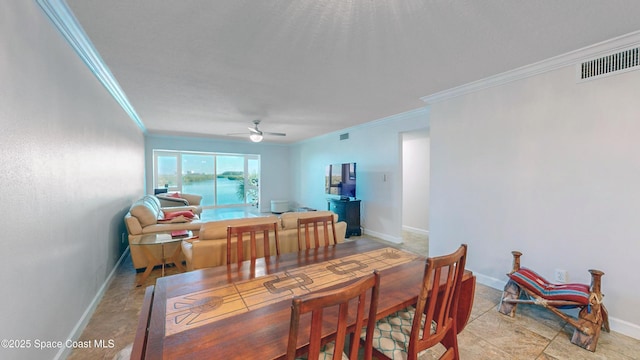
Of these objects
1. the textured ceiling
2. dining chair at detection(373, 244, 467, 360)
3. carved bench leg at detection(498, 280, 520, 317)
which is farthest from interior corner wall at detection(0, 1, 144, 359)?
carved bench leg at detection(498, 280, 520, 317)

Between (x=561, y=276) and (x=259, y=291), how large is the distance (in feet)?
9.68

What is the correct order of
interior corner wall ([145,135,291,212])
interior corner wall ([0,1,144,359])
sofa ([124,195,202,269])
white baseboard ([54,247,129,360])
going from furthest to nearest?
interior corner wall ([145,135,291,212])
sofa ([124,195,202,269])
white baseboard ([54,247,129,360])
interior corner wall ([0,1,144,359])

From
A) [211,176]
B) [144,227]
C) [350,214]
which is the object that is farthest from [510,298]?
[211,176]

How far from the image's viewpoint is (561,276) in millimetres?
2439

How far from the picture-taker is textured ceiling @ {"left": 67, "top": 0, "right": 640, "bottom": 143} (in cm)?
167

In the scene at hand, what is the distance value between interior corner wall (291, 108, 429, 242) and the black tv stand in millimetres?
211

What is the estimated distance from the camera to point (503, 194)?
2.85 m

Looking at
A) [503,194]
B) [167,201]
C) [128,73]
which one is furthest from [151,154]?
[503,194]

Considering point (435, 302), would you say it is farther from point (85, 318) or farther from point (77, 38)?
point (77, 38)

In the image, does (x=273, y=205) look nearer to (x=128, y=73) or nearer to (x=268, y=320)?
(x=128, y=73)

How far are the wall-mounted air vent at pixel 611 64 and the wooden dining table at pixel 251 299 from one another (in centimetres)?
227

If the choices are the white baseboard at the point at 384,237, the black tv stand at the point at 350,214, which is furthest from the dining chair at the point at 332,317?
the black tv stand at the point at 350,214

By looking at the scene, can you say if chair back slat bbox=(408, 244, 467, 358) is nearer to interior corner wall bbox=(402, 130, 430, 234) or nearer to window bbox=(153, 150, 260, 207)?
interior corner wall bbox=(402, 130, 430, 234)

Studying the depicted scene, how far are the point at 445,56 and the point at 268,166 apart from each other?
696 centimetres
